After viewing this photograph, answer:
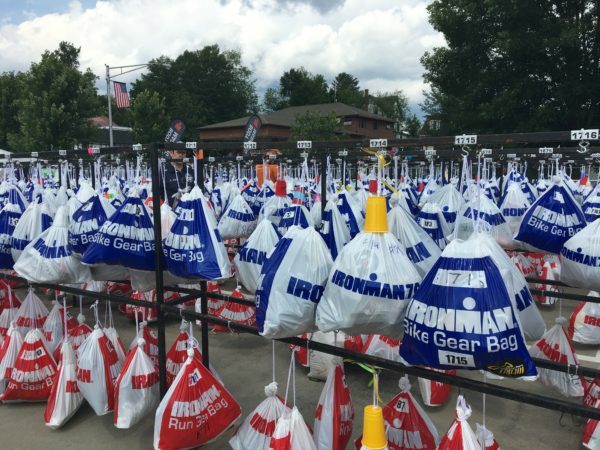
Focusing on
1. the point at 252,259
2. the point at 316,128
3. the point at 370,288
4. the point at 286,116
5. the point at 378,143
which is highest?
the point at 286,116

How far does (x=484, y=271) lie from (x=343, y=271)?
574mm

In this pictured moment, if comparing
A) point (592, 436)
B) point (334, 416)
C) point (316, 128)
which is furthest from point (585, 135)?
point (316, 128)

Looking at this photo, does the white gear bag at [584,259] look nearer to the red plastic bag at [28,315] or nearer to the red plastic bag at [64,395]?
the red plastic bag at [64,395]

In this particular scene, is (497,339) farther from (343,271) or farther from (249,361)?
(249,361)

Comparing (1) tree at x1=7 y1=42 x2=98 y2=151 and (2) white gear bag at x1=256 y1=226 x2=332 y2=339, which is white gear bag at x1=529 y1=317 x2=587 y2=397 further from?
(1) tree at x1=7 y1=42 x2=98 y2=151

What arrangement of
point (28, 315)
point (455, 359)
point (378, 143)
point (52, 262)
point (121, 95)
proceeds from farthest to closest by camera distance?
point (121, 95) < point (28, 315) < point (52, 262) < point (378, 143) < point (455, 359)

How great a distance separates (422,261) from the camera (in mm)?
2391

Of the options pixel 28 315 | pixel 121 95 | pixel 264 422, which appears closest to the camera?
pixel 264 422

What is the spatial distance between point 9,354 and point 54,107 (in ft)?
75.4

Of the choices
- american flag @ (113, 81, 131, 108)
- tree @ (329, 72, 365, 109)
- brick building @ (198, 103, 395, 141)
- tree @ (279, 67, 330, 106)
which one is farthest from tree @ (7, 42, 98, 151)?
tree @ (329, 72, 365, 109)

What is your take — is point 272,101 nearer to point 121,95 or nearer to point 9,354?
point 121,95

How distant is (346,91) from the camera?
83062 mm

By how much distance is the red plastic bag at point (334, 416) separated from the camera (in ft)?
8.91

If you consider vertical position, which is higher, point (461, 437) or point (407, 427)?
point (461, 437)
